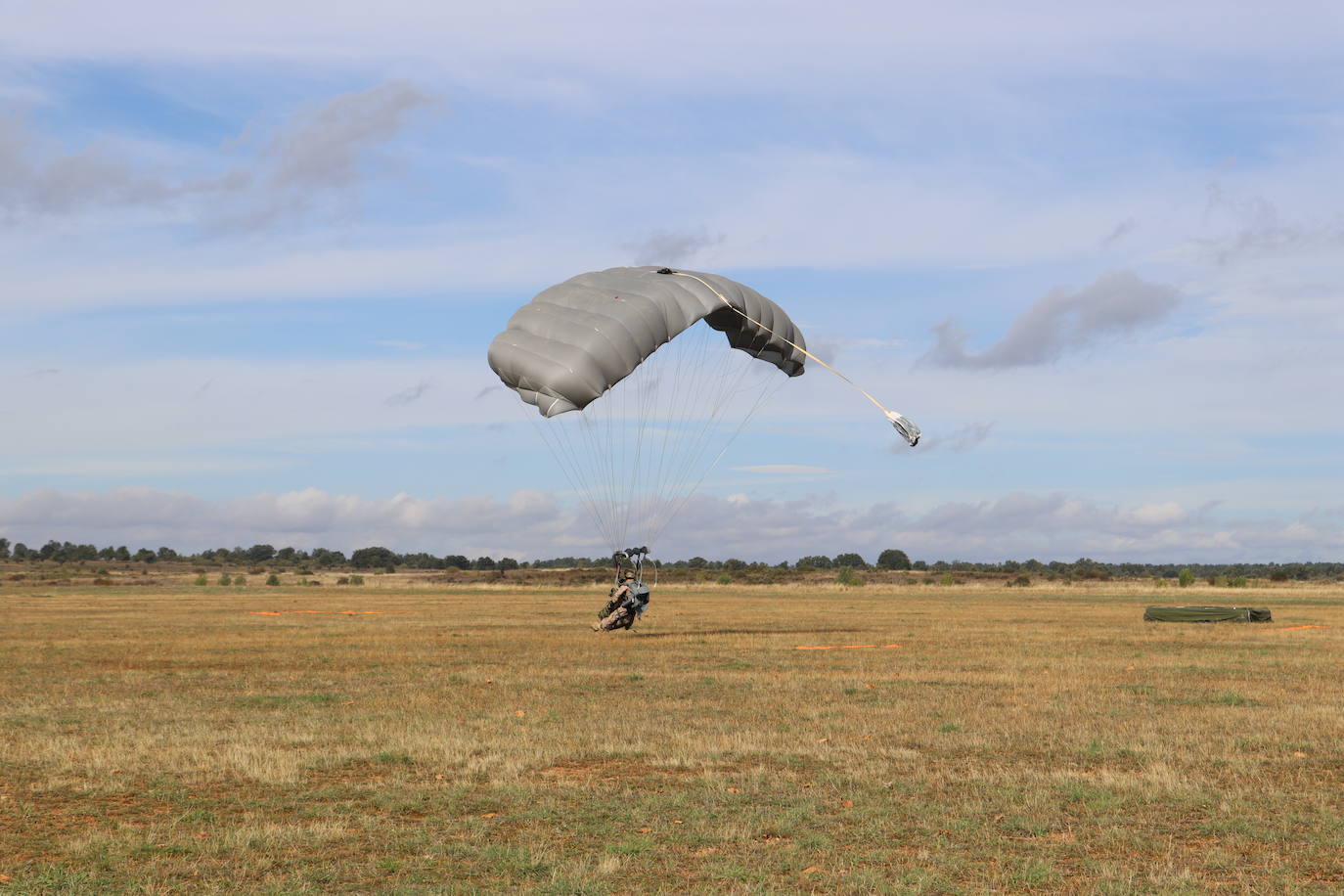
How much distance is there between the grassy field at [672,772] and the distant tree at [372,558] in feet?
523

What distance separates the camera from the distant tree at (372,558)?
186337mm

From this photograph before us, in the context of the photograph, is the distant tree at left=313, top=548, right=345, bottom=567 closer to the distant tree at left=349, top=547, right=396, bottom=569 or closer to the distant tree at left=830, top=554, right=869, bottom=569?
the distant tree at left=349, top=547, right=396, bottom=569

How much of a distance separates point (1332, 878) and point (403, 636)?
29575 millimetres

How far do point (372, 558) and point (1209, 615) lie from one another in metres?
163

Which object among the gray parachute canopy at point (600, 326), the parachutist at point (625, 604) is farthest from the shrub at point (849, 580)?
the gray parachute canopy at point (600, 326)

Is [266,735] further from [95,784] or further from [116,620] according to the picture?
[116,620]

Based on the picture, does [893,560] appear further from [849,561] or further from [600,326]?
[600,326]

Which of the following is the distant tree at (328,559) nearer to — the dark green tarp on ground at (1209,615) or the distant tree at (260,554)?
the distant tree at (260,554)

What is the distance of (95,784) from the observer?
44.5 ft

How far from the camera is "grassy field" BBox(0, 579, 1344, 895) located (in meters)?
10.1

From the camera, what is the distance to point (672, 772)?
14.4 metres

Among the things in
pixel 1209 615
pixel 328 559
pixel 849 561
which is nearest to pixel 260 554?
pixel 328 559

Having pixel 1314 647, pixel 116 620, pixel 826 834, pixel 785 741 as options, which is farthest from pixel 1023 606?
pixel 826 834

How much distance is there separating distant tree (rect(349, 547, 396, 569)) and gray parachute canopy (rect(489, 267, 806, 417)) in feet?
533
